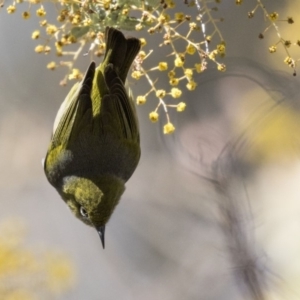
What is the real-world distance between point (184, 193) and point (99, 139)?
0.49 m

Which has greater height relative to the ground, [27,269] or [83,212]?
[83,212]

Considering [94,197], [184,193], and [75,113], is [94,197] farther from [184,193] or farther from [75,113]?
[184,193]

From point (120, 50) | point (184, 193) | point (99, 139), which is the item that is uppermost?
point (120, 50)

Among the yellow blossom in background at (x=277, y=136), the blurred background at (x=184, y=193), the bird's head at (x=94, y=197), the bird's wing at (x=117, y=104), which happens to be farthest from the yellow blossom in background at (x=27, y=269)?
the yellow blossom in background at (x=277, y=136)

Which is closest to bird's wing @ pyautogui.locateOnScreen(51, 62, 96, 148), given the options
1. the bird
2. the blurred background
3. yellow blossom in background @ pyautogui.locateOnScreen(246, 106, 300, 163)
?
the bird

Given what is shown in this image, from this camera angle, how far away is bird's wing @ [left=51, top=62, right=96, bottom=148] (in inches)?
42.8

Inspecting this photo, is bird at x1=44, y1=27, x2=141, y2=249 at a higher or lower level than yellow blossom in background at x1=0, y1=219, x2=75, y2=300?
higher

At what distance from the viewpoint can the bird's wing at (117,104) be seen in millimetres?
1132

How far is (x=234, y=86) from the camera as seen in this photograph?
5.09 ft

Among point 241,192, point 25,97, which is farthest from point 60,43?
point 241,192

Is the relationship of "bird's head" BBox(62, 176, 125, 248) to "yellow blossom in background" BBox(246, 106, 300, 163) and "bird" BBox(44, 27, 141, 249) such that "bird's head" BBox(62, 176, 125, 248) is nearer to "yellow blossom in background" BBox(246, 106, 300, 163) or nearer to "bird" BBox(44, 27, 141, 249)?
"bird" BBox(44, 27, 141, 249)

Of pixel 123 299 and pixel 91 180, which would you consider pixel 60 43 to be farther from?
pixel 123 299

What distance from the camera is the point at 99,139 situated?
1.15 m

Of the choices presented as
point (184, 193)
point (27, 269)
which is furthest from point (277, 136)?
point (27, 269)
